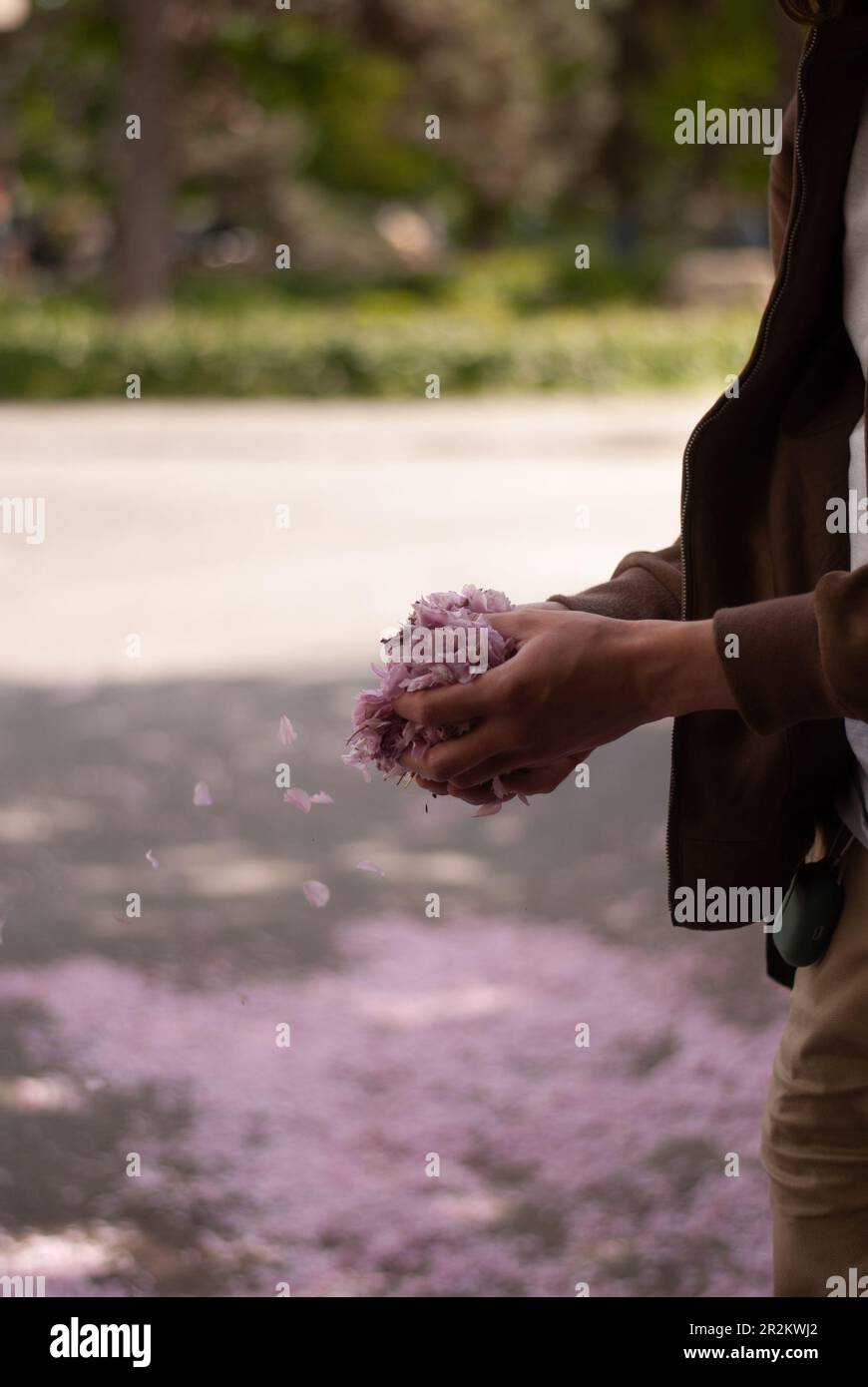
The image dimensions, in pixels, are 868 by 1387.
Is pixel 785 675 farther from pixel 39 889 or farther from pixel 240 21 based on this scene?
pixel 240 21

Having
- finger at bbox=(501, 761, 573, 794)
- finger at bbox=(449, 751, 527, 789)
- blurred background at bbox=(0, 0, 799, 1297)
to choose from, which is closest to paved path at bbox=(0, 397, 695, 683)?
blurred background at bbox=(0, 0, 799, 1297)

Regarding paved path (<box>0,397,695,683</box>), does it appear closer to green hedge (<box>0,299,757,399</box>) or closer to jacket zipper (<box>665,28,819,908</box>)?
green hedge (<box>0,299,757,399</box>)

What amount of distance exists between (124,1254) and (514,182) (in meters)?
→ 39.9

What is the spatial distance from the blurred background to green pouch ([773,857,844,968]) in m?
1.39

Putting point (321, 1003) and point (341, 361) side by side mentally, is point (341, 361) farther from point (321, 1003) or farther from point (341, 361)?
point (321, 1003)

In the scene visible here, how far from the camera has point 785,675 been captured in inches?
62.5

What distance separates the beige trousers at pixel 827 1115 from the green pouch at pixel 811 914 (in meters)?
0.01

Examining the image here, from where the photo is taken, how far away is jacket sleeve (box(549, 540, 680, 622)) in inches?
75.2

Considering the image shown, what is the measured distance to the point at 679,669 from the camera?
1662 mm

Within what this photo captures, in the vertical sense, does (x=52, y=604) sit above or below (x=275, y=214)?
below

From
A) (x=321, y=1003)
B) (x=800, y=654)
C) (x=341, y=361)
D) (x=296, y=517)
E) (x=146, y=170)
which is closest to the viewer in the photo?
(x=800, y=654)

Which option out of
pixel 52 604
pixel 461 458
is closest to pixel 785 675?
pixel 52 604

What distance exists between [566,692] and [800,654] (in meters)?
0.24

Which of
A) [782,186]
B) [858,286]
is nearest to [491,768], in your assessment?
[858,286]
